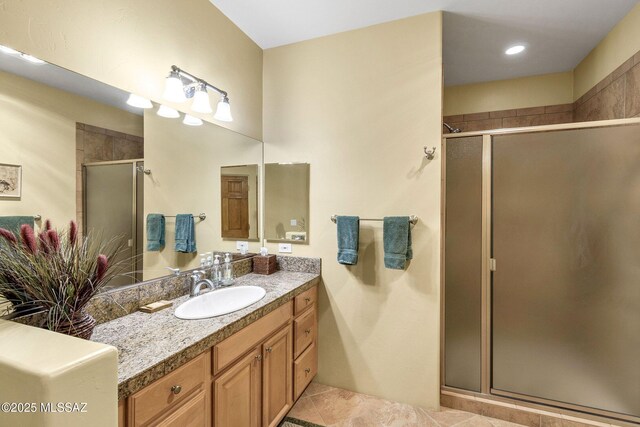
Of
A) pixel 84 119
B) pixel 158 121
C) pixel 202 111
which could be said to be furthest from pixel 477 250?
pixel 84 119

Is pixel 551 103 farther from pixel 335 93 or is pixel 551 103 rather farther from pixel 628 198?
pixel 335 93

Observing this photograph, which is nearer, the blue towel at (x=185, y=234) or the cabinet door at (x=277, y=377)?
the cabinet door at (x=277, y=377)

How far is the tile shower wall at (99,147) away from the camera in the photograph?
4.14 feet

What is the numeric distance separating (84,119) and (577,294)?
2.97 m

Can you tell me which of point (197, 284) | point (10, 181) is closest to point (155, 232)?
point (197, 284)

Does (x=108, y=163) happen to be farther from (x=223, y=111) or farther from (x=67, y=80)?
(x=223, y=111)

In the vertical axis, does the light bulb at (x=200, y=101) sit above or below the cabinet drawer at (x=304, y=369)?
above

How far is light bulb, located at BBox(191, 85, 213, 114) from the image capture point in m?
1.78

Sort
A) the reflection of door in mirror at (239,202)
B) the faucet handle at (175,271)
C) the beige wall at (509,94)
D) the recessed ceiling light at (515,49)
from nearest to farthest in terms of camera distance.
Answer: the faucet handle at (175,271), the reflection of door in mirror at (239,202), the recessed ceiling light at (515,49), the beige wall at (509,94)

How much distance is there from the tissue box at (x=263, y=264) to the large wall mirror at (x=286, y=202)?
8.4 inches

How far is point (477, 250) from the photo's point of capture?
2107 millimetres

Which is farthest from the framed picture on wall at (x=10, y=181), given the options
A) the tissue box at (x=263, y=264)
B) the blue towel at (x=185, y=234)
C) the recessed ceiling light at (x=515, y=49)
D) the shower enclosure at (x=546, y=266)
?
the recessed ceiling light at (x=515, y=49)

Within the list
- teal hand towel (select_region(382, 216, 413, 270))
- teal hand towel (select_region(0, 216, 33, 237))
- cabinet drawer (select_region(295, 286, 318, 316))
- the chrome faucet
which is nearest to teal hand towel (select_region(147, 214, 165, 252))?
the chrome faucet

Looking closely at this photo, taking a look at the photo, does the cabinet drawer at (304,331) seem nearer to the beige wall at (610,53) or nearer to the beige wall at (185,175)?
the beige wall at (185,175)
